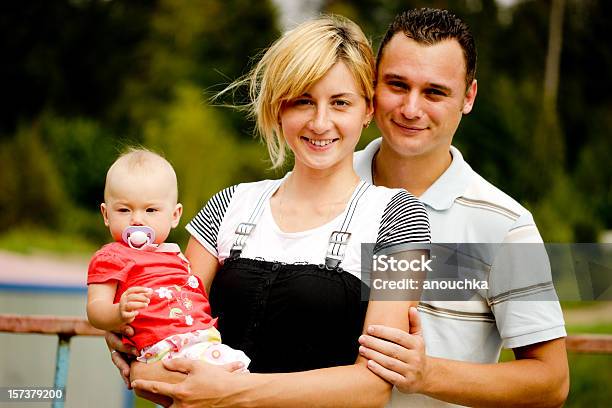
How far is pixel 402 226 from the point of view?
6.71 feet

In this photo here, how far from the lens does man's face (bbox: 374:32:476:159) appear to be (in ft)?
7.89

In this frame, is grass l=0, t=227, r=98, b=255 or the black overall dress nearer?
the black overall dress

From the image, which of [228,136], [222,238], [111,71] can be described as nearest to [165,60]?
[111,71]

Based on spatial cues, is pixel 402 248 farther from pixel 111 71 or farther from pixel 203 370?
pixel 111 71

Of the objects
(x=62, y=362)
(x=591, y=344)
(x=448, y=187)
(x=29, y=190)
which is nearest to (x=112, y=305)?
(x=62, y=362)

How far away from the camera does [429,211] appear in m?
2.36

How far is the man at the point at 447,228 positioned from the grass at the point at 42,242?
374 inches

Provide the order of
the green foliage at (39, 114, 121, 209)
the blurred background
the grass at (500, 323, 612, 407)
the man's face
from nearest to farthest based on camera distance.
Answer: the man's face → the grass at (500, 323, 612, 407) → the blurred background → the green foliage at (39, 114, 121, 209)

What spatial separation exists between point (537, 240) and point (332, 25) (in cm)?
75

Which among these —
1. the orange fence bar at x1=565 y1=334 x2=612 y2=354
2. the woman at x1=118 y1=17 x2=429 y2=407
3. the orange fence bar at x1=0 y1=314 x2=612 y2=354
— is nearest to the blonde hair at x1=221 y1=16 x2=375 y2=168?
the woman at x1=118 y1=17 x2=429 y2=407

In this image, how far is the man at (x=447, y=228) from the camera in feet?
6.91

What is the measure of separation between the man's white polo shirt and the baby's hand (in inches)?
26.8

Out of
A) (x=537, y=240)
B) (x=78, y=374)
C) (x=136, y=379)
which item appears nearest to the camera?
(x=136, y=379)

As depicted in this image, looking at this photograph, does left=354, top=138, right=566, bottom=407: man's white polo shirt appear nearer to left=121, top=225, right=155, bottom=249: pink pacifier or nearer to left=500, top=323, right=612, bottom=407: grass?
left=121, top=225, right=155, bottom=249: pink pacifier
